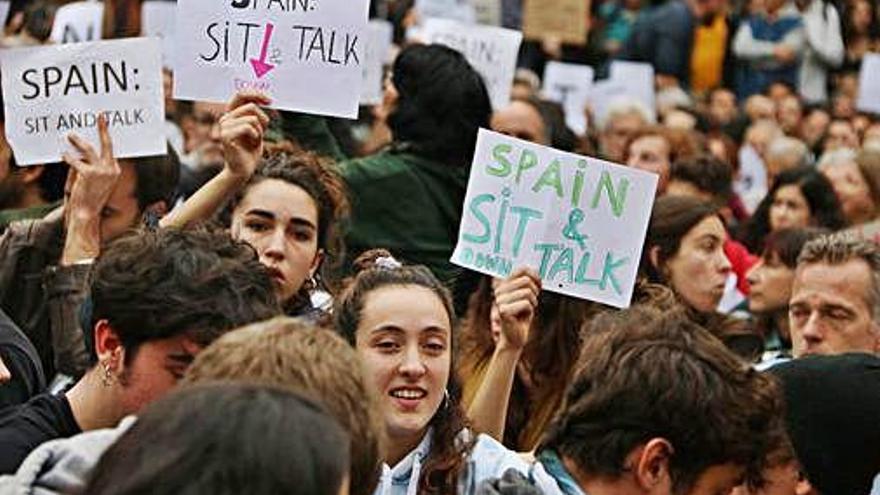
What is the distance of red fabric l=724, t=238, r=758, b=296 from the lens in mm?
9879

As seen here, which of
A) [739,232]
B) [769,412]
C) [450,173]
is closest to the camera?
[769,412]

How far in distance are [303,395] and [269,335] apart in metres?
0.60

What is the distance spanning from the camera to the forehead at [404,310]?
18.4 feet

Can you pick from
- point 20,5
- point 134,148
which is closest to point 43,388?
point 134,148

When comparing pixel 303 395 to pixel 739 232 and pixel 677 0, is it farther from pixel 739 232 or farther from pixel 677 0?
pixel 677 0

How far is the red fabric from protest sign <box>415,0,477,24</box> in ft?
15.9

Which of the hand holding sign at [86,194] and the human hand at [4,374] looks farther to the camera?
the hand holding sign at [86,194]

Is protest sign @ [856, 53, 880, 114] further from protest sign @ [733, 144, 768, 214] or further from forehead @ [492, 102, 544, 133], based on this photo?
forehead @ [492, 102, 544, 133]

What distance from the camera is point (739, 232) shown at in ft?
38.8

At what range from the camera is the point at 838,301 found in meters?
7.33

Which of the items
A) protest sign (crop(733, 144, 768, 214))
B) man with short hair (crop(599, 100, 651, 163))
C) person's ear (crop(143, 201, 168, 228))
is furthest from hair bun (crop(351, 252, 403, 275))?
protest sign (crop(733, 144, 768, 214))

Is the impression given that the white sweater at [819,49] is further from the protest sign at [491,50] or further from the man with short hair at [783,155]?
the protest sign at [491,50]

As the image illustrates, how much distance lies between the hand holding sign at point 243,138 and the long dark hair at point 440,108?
178 cm

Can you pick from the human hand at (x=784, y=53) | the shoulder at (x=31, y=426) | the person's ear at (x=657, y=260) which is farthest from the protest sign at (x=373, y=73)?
the human hand at (x=784, y=53)
